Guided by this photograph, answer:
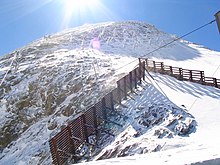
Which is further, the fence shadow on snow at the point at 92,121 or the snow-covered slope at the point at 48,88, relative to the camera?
the snow-covered slope at the point at 48,88

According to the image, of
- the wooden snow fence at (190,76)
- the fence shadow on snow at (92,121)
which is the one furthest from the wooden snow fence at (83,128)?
the wooden snow fence at (190,76)

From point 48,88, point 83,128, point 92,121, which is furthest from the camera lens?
point 48,88

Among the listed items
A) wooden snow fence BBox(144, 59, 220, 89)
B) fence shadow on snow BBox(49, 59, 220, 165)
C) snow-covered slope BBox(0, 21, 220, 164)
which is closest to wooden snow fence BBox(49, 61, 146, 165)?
fence shadow on snow BBox(49, 59, 220, 165)

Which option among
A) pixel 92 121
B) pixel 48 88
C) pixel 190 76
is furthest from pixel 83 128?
pixel 48 88

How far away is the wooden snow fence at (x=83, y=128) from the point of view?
17219mm

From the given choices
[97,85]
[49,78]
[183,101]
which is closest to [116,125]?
[183,101]

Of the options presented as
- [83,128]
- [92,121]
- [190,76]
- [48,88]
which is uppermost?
[48,88]

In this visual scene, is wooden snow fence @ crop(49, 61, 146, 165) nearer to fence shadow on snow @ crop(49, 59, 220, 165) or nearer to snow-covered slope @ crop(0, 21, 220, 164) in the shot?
fence shadow on snow @ crop(49, 59, 220, 165)

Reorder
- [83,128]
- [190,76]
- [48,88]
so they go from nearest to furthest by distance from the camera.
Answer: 1. [83,128]
2. [190,76]
3. [48,88]

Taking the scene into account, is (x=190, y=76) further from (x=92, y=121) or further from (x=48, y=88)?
(x=48, y=88)

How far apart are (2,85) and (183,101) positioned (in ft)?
74.3

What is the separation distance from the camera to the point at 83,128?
18594 millimetres

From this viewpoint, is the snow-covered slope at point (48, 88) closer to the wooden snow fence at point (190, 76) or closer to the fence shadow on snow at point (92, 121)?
the wooden snow fence at point (190, 76)

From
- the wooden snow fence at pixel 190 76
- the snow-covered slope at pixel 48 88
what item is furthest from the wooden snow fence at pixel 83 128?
the wooden snow fence at pixel 190 76
